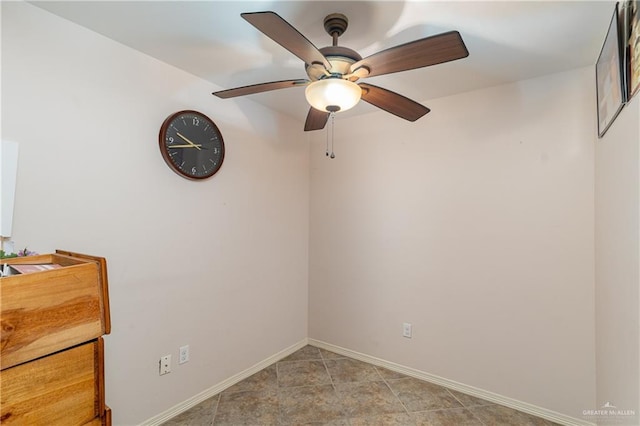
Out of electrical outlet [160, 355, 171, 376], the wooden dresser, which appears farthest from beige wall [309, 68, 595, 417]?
the wooden dresser

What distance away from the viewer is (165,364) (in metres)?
2.02

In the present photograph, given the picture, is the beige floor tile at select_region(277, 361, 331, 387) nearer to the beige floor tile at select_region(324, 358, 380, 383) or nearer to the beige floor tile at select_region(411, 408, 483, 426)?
the beige floor tile at select_region(324, 358, 380, 383)

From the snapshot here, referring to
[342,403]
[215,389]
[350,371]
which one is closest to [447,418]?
[342,403]

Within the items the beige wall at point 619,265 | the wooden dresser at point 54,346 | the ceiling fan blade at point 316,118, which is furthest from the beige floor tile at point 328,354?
the wooden dresser at point 54,346

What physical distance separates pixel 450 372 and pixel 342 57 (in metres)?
2.39

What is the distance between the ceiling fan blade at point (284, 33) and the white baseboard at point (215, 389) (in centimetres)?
228

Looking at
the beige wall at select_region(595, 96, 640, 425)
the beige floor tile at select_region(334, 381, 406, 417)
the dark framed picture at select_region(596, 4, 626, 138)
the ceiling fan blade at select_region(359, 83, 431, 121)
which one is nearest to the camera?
the beige wall at select_region(595, 96, 640, 425)

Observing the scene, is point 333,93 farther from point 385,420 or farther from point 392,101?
point 385,420

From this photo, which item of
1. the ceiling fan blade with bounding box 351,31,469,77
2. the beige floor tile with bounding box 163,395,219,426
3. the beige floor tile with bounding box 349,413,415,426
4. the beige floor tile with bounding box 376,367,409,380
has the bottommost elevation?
the beige floor tile with bounding box 163,395,219,426

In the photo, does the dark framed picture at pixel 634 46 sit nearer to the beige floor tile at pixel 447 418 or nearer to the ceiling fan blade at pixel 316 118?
the ceiling fan blade at pixel 316 118

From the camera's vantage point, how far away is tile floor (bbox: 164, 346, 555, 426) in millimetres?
2020

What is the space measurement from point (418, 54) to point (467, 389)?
236cm

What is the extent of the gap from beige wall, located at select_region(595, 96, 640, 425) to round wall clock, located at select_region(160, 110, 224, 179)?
2.27m

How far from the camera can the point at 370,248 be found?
285cm
